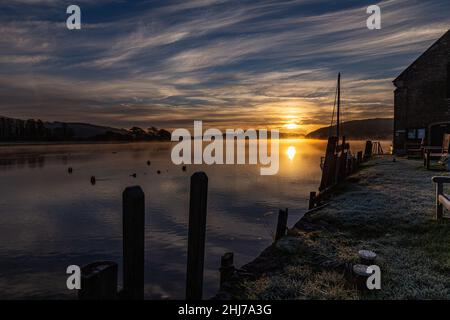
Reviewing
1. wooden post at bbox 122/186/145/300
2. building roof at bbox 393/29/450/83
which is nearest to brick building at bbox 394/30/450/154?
building roof at bbox 393/29/450/83

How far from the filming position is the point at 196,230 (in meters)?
4.44

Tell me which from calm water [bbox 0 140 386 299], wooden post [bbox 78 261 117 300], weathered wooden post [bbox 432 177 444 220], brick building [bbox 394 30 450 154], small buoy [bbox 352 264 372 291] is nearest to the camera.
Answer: wooden post [bbox 78 261 117 300]

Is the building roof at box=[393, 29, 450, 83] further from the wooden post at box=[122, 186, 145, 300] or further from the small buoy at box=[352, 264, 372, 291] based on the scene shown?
the wooden post at box=[122, 186, 145, 300]

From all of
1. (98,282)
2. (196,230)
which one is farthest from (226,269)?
(98,282)

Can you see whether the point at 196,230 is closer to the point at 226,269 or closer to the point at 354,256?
the point at 226,269

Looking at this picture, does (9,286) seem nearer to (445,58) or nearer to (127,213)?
(127,213)

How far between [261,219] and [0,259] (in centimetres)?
1005

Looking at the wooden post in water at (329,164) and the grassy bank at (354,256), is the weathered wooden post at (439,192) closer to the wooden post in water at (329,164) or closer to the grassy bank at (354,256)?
the grassy bank at (354,256)

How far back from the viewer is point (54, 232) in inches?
492

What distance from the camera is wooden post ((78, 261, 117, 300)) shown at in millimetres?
3053

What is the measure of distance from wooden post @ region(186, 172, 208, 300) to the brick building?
25.9 metres

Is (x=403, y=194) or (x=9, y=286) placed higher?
(x=403, y=194)
